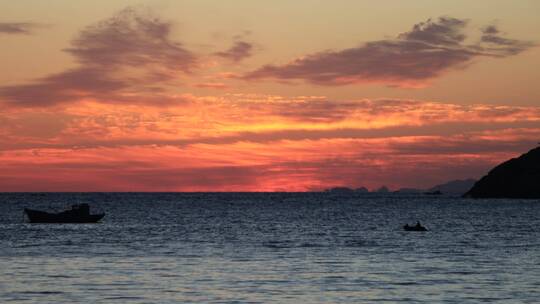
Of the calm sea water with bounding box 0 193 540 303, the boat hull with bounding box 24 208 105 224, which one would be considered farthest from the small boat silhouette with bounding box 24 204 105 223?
the calm sea water with bounding box 0 193 540 303

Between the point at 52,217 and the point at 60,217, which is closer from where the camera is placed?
the point at 52,217

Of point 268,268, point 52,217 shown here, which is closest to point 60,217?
point 52,217

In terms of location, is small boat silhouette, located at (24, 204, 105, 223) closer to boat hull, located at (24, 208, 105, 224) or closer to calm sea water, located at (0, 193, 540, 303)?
boat hull, located at (24, 208, 105, 224)

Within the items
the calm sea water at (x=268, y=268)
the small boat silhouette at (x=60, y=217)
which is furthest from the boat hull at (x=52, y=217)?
the calm sea water at (x=268, y=268)

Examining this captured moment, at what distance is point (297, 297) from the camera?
142 ft

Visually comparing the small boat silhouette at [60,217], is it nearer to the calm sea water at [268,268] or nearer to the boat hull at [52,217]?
the boat hull at [52,217]

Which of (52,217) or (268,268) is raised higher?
(52,217)

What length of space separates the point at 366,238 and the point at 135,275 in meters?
44.7

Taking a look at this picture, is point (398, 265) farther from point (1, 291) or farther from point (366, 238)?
point (366, 238)

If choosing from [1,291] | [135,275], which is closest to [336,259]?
[135,275]

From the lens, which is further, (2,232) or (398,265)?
(2,232)

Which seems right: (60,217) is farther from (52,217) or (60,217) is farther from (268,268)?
(268,268)

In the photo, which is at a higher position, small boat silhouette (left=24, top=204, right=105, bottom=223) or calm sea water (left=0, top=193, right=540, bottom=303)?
small boat silhouette (left=24, top=204, right=105, bottom=223)

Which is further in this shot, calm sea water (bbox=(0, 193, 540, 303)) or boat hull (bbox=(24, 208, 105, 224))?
boat hull (bbox=(24, 208, 105, 224))
